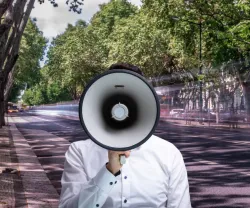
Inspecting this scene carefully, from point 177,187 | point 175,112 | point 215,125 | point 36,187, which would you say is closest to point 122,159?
point 177,187

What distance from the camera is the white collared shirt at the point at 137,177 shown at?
67.1 inches

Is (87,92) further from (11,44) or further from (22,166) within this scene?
(11,44)

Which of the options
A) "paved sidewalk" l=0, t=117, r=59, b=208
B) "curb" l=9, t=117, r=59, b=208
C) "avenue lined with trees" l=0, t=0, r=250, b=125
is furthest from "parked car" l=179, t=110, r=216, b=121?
"curb" l=9, t=117, r=59, b=208

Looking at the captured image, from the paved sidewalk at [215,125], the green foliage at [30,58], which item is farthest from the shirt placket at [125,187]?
the green foliage at [30,58]

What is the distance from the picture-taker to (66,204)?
1753mm

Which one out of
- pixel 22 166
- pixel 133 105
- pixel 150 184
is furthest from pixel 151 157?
pixel 22 166

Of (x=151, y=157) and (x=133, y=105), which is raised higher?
(x=133, y=105)

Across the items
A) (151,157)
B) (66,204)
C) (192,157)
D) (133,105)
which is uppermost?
(133,105)

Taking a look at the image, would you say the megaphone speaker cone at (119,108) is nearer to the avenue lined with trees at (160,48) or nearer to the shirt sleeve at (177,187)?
the shirt sleeve at (177,187)

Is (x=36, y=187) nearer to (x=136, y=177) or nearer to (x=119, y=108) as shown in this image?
(x=136, y=177)

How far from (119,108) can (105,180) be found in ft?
0.74

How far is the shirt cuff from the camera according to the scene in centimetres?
159

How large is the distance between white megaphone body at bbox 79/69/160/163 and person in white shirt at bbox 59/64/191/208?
13 centimetres

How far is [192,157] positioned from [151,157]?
11.5m
